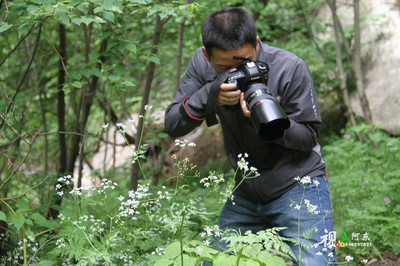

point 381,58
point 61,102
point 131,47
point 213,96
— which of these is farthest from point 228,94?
point 381,58

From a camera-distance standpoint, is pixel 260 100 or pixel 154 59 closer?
pixel 260 100

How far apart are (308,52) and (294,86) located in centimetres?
446

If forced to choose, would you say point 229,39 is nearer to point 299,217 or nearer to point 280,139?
point 280,139

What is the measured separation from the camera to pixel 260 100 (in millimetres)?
2473

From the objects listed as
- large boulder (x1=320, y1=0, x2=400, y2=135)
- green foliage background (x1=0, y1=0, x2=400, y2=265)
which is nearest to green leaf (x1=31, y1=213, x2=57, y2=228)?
green foliage background (x1=0, y1=0, x2=400, y2=265)

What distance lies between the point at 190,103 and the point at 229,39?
1.19 ft

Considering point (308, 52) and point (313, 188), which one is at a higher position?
point (313, 188)

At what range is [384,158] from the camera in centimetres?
533

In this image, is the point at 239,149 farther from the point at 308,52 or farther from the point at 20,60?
the point at 308,52

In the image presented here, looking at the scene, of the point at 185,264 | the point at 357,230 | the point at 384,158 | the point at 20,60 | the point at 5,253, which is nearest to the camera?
the point at 185,264

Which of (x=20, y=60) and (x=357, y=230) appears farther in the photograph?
(x=20, y=60)

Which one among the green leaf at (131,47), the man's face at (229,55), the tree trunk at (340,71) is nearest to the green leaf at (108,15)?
the green leaf at (131,47)

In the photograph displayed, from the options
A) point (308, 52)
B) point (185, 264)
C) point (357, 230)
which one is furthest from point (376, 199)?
point (308, 52)

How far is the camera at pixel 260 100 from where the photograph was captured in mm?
2449
